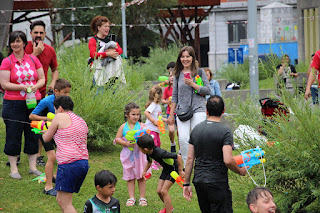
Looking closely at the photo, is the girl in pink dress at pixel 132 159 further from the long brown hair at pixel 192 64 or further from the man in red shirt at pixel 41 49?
the man in red shirt at pixel 41 49

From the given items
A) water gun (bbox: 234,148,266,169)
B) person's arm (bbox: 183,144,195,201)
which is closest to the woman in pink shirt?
person's arm (bbox: 183,144,195,201)

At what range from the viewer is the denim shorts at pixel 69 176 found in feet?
17.3

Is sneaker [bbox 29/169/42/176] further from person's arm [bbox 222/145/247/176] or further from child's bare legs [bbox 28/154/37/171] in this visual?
person's arm [bbox 222/145/247/176]

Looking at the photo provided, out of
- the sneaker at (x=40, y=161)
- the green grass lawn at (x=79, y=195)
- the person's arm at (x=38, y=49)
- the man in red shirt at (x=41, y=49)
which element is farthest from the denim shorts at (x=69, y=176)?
the sneaker at (x=40, y=161)

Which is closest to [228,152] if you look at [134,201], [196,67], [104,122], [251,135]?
[251,135]

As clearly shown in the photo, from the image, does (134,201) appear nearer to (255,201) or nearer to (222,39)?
(255,201)

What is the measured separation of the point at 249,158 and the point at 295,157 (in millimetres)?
690

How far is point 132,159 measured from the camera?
673cm

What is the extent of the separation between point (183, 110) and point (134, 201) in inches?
53.0

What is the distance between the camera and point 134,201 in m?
6.56

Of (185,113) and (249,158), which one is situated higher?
(185,113)

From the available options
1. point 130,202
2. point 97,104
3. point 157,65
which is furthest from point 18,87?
point 157,65

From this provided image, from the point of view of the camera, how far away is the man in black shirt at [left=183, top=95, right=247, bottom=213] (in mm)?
4715

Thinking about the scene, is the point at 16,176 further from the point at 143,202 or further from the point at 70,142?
the point at 70,142
